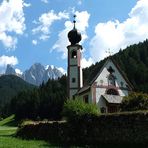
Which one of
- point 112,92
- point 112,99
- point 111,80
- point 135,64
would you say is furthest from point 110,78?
point 135,64

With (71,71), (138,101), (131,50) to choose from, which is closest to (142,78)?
(131,50)

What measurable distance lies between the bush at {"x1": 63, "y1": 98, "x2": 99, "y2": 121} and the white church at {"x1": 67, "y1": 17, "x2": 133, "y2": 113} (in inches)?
1237

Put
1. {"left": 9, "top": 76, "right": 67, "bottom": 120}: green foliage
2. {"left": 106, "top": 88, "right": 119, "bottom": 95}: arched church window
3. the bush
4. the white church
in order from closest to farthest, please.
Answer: the bush → the white church → {"left": 106, "top": 88, "right": 119, "bottom": 95}: arched church window → {"left": 9, "top": 76, "right": 67, "bottom": 120}: green foliage

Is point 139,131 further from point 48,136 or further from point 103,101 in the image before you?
point 103,101

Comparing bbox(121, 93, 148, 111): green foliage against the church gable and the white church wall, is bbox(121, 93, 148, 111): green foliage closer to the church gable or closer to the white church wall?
the church gable

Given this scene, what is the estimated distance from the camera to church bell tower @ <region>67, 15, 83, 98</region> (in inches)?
2950

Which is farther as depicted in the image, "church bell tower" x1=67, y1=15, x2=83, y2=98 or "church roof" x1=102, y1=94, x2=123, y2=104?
"church bell tower" x1=67, y1=15, x2=83, y2=98

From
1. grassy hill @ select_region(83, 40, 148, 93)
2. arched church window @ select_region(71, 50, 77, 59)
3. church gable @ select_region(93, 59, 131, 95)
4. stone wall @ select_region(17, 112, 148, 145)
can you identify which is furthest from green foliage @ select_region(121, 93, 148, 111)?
grassy hill @ select_region(83, 40, 148, 93)

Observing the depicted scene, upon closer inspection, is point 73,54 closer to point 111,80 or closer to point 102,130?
point 111,80

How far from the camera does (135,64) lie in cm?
15012

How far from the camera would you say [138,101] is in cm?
4816

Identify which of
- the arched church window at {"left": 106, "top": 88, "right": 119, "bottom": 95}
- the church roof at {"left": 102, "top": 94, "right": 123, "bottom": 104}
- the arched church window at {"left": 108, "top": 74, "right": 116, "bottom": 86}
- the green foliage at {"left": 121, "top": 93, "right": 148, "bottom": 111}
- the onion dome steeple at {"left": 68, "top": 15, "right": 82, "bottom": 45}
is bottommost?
the green foliage at {"left": 121, "top": 93, "right": 148, "bottom": 111}

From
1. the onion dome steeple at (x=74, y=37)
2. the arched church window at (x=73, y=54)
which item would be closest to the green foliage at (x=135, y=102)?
the arched church window at (x=73, y=54)

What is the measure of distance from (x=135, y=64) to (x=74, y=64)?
77.3 m
